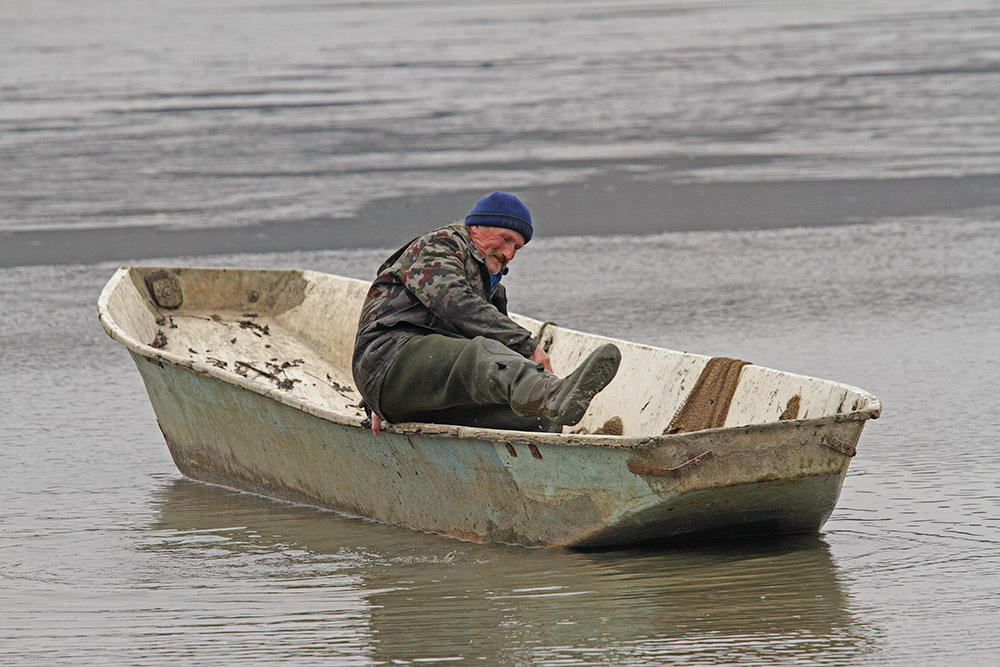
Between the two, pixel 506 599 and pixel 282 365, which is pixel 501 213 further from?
pixel 282 365

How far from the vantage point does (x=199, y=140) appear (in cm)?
2041

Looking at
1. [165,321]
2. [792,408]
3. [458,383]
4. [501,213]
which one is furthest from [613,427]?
[165,321]

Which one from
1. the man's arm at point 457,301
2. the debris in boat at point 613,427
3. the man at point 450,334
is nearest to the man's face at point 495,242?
the man at point 450,334

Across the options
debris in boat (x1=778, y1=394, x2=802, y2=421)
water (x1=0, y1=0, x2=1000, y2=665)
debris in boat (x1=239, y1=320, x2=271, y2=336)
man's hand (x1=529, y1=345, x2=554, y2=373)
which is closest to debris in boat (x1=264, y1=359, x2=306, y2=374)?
debris in boat (x1=239, y1=320, x2=271, y2=336)

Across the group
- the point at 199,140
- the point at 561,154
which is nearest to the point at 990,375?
the point at 561,154

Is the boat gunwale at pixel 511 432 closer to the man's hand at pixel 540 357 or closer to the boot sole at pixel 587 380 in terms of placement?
the boot sole at pixel 587 380

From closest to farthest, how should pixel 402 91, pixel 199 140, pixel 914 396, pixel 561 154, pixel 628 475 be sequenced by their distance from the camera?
pixel 628 475
pixel 914 396
pixel 561 154
pixel 199 140
pixel 402 91

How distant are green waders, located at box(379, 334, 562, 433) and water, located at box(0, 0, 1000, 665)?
0.53 metres

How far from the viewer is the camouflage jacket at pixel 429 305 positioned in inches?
246

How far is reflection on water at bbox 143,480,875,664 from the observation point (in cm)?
505

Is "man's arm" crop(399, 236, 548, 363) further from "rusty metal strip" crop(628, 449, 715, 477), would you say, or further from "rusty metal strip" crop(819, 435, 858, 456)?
"rusty metal strip" crop(819, 435, 858, 456)

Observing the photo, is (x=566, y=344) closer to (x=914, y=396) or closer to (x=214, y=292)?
(x=914, y=396)

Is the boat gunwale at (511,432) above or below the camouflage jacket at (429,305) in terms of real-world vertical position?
below

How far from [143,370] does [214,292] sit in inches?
71.6
